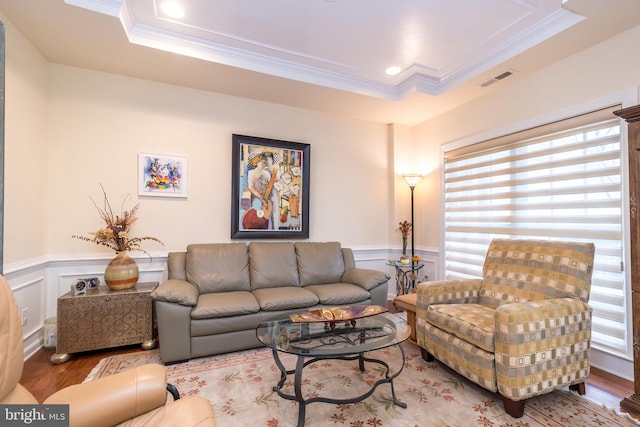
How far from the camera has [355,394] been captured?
215cm

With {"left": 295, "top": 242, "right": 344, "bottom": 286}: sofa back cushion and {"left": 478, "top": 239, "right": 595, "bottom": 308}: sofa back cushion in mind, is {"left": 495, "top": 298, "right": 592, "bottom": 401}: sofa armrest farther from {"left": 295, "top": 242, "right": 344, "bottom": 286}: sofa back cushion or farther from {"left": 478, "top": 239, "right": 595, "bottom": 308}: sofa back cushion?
{"left": 295, "top": 242, "right": 344, "bottom": 286}: sofa back cushion

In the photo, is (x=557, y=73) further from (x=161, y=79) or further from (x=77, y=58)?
(x=77, y=58)

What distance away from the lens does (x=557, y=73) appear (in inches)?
115

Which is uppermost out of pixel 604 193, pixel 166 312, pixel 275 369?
pixel 604 193

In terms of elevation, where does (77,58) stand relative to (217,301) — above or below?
above

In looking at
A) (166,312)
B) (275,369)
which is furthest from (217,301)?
(275,369)

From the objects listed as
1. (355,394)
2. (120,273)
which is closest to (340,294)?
(355,394)

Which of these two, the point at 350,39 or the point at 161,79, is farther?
the point at 161,79

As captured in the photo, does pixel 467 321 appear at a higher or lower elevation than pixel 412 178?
lower

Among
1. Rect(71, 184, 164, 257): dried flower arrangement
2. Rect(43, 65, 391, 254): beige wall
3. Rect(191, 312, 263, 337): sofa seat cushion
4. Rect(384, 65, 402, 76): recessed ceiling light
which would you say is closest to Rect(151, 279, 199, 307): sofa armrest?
Rect(191, 312, 263, 337): sofa seat cushion

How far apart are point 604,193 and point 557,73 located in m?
1.23

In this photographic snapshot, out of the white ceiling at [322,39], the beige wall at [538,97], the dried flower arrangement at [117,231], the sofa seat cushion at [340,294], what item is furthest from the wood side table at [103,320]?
the beige wall at [538,97]

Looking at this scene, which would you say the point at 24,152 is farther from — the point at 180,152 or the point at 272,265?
the point at 272,265

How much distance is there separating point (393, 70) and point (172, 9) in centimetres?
222
